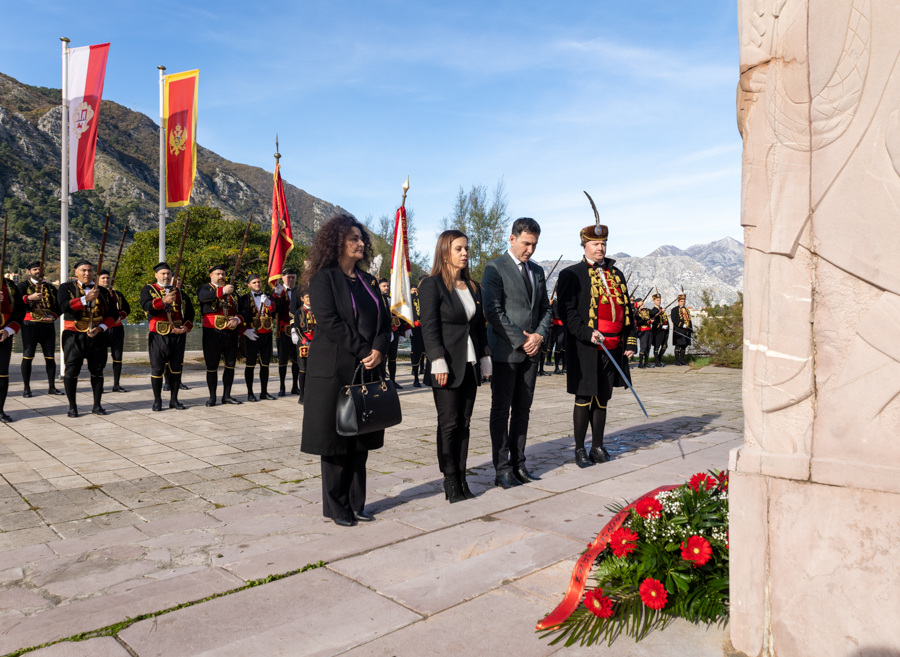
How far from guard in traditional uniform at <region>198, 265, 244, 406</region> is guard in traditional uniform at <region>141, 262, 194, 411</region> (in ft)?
1.41

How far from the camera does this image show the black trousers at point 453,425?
170 inches

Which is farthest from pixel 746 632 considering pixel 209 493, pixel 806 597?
pixel 209 493

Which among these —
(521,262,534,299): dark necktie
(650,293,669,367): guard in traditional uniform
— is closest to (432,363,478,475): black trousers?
(521,262,534,299): dark necktie

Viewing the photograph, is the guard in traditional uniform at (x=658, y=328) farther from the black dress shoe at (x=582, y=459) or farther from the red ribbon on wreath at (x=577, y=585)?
the red ribbon on wreath at (x=577, y=585)

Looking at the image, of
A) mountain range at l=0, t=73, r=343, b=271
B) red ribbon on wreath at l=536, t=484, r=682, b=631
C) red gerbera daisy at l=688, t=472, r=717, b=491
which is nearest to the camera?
red ribbon on wreath at l=536, t=484, r=682, b=631

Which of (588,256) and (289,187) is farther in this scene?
(289,187)

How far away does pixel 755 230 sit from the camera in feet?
7.36

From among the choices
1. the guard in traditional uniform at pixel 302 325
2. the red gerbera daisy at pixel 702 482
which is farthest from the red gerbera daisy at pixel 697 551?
the guard in traditional uniform at pixel 302 325

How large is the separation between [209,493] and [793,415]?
3.89 metres

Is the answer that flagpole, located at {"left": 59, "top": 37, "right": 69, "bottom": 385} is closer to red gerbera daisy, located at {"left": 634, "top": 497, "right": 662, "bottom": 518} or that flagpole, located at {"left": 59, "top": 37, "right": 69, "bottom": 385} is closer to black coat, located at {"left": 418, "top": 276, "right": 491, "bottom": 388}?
black coat, located at {"left": 418, "top": 276, "right": 491, "bottom": 388}

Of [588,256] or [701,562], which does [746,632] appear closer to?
[701,562]

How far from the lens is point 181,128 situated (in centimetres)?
1220

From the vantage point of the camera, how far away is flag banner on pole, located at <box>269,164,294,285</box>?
1104cm

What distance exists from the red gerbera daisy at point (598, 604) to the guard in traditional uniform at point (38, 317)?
831cm
